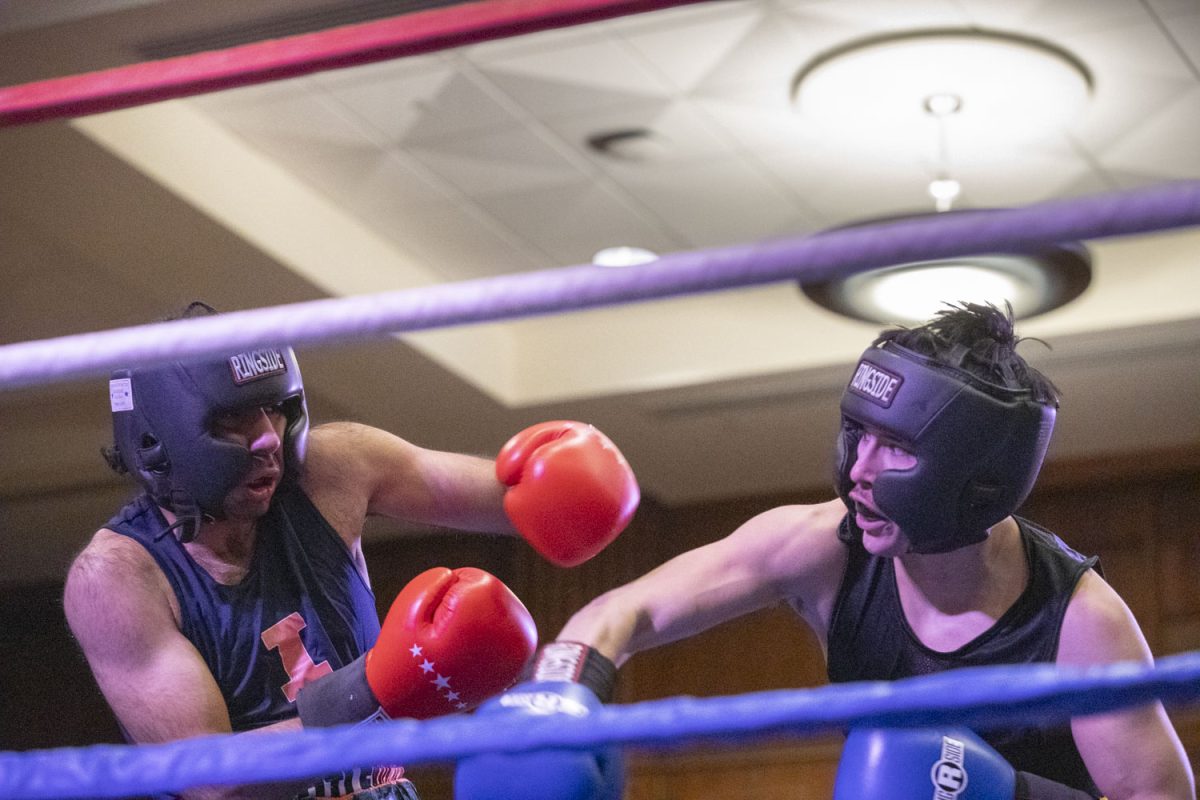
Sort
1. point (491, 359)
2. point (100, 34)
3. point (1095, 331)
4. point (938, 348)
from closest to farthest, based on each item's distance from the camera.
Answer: point (938, 348) → point (100, 34) → point (1095, 331) → point (491, 359)

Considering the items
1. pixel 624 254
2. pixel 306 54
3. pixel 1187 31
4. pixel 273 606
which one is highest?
pixel 1187 31

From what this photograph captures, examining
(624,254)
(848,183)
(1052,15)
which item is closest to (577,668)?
(1052,15)

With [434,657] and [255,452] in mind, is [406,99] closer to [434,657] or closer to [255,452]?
[255,452]

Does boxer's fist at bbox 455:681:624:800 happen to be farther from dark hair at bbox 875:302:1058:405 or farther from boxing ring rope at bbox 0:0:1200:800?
dark hair at bbox 875:302:1058:405

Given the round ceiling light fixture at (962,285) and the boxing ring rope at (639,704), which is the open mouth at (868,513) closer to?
the boxing ring rope at (639,704)

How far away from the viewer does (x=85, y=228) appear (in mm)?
3936

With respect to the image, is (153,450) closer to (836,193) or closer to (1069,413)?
(836,193)

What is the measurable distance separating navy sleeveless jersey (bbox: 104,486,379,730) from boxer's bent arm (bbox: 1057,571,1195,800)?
Result: 2.81ft

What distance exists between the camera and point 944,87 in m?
3.62

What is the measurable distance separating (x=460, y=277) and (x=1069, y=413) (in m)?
2.30

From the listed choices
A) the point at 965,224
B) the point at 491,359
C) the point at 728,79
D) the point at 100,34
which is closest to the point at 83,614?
the point at 965,224

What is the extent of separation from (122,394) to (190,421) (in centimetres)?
12

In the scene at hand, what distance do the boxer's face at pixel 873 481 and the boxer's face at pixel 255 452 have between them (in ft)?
2.23

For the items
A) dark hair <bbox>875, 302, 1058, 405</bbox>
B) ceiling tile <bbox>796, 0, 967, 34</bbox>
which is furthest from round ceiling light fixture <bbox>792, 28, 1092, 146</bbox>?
dark hair <bbox>875, 302, 1058, 405</bbox>
